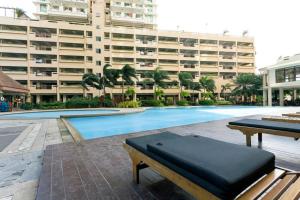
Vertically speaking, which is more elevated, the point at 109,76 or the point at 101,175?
the point at 109,76

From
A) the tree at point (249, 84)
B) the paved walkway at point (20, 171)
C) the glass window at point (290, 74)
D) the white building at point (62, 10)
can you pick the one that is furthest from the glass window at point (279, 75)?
the white building at point (62, 10)

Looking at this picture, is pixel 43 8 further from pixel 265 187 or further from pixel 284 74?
pixel 265 187

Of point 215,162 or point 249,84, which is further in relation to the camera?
point 249,84

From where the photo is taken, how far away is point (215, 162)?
5.57ft

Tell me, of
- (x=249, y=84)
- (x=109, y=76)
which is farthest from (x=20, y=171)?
(x=249, y=84)

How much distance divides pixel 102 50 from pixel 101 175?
129 ft

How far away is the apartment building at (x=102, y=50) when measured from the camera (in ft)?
115

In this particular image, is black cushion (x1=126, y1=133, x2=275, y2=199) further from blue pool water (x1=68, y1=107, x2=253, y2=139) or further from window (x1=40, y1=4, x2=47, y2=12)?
window (x1=40, y1=4, x2=47, y2=12)

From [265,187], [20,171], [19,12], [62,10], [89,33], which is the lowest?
[20,171]

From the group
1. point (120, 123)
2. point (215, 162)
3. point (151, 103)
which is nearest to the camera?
point (215, 162)

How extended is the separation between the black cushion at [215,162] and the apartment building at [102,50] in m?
37.3

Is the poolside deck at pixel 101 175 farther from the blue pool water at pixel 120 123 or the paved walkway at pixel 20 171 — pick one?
the blue pool water at pixel 120 123

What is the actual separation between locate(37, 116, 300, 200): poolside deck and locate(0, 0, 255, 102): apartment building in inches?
1385

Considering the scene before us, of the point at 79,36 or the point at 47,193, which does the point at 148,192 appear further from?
the point at 79,36
